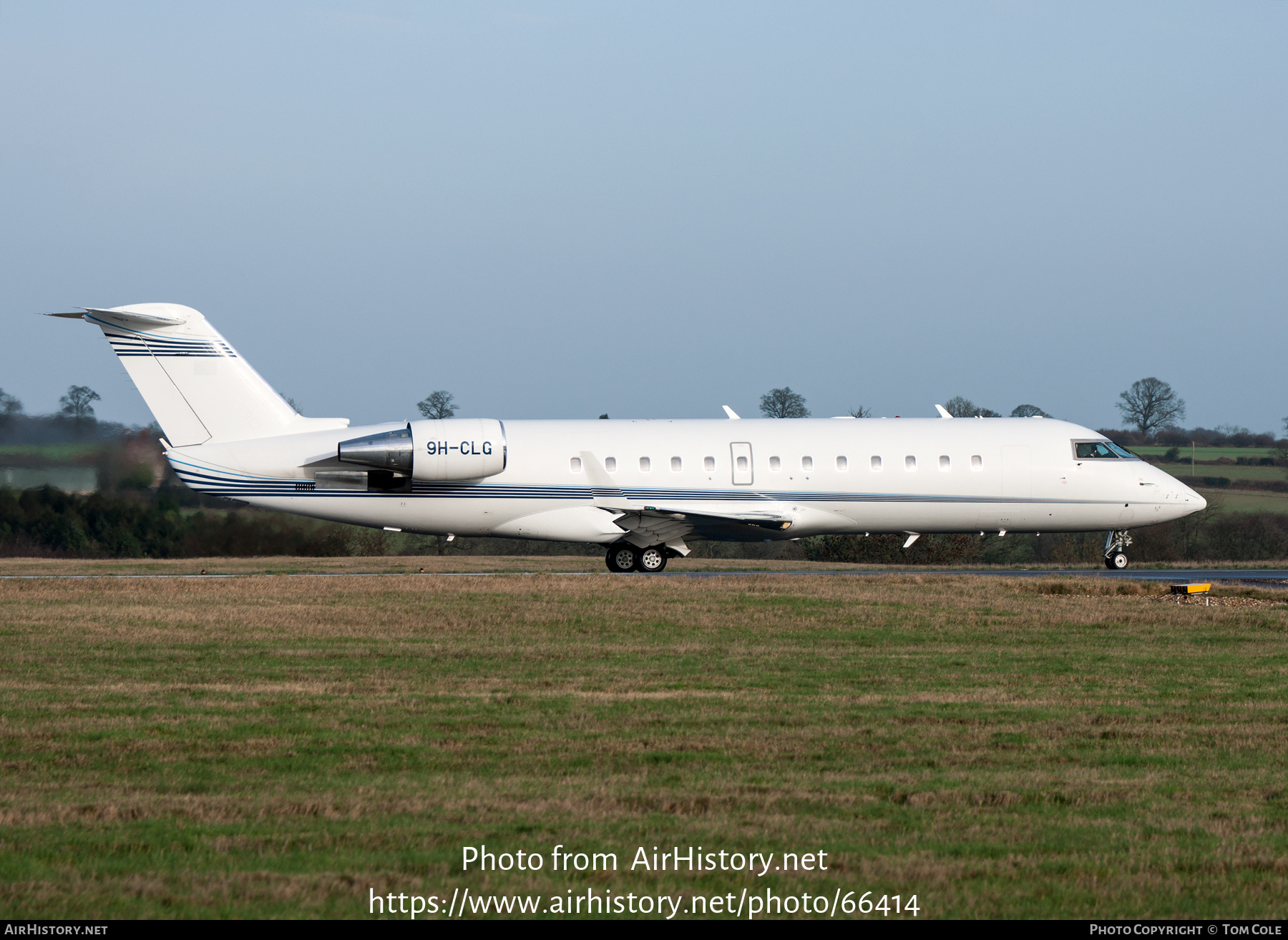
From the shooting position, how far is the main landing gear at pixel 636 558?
95.5 feet

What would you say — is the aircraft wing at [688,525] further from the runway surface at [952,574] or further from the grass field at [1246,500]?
the grass field at [1246,500]

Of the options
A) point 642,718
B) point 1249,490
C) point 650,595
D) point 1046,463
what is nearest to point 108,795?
point 642,718

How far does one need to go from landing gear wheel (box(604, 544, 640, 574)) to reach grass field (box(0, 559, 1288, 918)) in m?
7.77

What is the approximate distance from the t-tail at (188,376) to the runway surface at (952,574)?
126 inches

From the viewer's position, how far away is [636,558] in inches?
1148

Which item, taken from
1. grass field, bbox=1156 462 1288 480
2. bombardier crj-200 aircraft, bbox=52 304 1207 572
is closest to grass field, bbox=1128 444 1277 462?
grass field, bbox=1156 462 1288 480

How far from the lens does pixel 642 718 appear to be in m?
12.2

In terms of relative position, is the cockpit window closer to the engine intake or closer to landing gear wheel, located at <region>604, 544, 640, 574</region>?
landing gear wheel, located at <region>604, 544, 640, 574</region>

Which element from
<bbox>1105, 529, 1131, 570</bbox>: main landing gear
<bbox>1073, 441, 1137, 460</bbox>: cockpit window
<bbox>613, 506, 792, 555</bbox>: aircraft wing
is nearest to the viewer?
<bbox>613, 506, 792, 555</bbox>: aircraft wing

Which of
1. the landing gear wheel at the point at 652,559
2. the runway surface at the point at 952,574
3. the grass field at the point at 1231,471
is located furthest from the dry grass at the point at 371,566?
the grass field at the point at 1231,471

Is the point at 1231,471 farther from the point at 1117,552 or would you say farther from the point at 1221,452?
the point at 1117,552

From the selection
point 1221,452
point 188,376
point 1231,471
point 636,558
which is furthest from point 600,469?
point 1221,452

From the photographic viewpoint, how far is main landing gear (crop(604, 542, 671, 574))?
29.1m

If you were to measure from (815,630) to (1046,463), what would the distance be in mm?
11882
